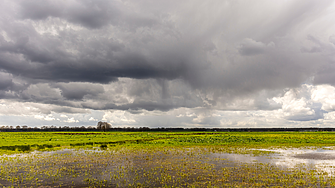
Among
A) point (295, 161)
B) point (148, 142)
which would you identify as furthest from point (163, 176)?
point (148, 142)

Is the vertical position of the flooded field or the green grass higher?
the flooded field

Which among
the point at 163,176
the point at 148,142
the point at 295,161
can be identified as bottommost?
the point at 148,142

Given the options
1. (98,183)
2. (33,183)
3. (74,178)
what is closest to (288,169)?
(98,183)

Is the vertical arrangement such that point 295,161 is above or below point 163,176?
below

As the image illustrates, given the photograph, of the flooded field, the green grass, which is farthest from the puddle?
the green grass

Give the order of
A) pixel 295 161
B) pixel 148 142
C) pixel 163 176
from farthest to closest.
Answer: pixel 148 142
pixel 295 161
pixel 163 176

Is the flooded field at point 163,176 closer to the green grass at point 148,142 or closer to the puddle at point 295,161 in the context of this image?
the puddle at point 295,161

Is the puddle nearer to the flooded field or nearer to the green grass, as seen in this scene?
the flooded field

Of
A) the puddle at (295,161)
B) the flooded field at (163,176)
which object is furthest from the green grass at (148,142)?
the flooded field at (163,176)

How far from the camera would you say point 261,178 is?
18.6 meters

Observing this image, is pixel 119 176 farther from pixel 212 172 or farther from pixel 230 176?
pixel 230 176

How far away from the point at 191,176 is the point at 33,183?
49.4 feet

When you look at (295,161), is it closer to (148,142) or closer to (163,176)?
(163,176)

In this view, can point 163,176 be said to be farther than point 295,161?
No
